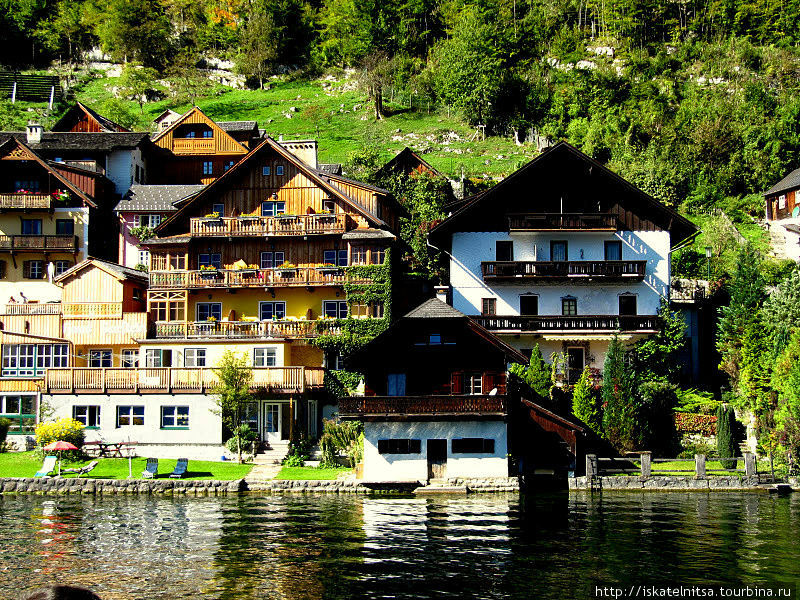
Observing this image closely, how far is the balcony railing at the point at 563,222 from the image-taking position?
58844 mm

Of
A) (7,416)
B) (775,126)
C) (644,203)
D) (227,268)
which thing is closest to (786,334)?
(644,203)

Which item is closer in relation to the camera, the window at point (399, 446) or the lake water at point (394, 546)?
the lake water at point (394, 546)

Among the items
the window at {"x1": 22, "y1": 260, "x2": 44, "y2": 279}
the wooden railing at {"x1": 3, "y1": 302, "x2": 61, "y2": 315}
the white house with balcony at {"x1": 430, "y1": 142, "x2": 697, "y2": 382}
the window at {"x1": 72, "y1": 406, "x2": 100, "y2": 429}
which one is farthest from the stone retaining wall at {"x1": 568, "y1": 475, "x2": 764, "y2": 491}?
the window at {"x1": 22, "y1": 260, "x2": 44, "y2": 279}

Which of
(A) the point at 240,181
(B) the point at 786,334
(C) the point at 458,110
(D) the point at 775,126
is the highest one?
(C) the point at 458,110

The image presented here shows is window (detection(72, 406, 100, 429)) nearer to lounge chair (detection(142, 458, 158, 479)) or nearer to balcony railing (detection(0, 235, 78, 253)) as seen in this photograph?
lounge chair (detection(142, 458, 158, 479))

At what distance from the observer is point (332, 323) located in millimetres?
57500

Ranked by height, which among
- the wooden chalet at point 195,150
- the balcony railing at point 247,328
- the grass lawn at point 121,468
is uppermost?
the wooden chalet at point 195,150

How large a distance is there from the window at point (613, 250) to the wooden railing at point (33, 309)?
108ft

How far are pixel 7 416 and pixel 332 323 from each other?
60.5 ft

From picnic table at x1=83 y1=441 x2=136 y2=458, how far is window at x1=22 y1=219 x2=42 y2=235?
2374cm

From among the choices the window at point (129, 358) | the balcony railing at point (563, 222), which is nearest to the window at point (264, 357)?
the window at point (129, 358)

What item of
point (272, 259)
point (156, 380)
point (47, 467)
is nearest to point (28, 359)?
point (156, 380)

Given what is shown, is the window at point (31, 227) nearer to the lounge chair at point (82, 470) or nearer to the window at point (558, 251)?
the lounge chair at point (82, 470)

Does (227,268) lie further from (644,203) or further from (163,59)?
(163,59)
